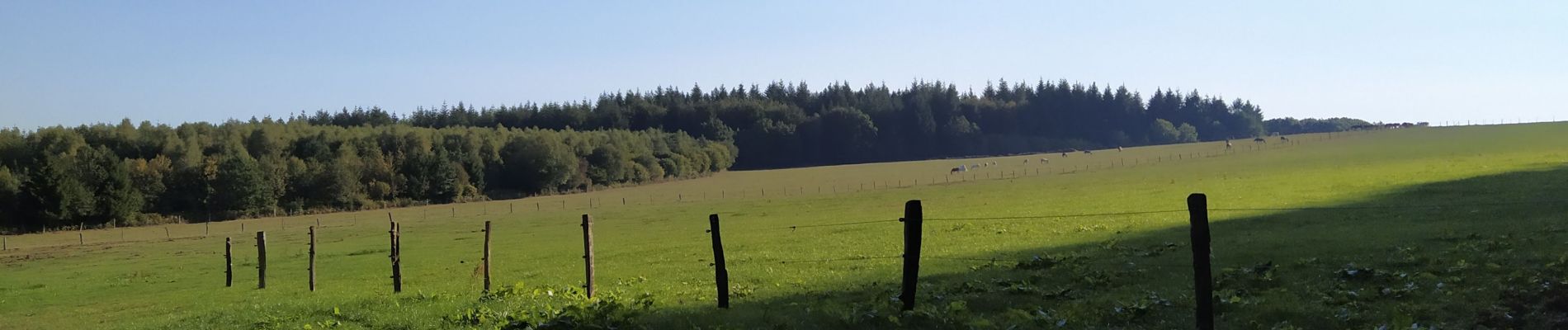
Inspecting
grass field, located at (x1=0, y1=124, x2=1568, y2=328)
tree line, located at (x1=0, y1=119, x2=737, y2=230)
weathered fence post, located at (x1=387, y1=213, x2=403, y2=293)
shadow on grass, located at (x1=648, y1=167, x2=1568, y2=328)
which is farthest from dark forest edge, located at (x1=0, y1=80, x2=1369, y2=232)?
shadow on grass, located at (x1=648, y1=167, x2=1568, y2=328)

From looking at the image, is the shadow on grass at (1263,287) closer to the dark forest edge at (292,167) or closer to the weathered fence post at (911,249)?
the weathered fence post at (911,249)

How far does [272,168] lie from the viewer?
349ft

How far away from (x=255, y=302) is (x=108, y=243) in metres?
57.2

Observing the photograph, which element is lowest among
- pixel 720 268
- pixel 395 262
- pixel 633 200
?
pixel 633 200

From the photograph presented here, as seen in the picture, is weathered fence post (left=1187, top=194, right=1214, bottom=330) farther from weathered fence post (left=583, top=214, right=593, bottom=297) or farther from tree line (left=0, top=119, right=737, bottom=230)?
tree line (left=0, top=119, right=737, bottom=230)

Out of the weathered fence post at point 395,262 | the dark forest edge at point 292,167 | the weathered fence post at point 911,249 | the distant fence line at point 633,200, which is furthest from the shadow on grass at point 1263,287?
the dark forest edge at point 292,167

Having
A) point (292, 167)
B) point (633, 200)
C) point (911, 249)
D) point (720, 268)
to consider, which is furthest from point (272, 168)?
point (911, 249)

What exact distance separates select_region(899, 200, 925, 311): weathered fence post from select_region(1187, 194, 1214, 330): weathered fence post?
3520 mm

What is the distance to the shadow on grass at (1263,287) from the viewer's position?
1408 cm

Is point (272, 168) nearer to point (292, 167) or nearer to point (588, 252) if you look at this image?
point (292, 167)

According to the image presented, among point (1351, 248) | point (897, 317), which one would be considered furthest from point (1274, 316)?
point (1351, 248)

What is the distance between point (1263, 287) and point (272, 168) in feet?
351

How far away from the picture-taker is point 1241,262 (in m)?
22.1

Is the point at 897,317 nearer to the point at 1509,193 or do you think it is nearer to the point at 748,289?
the point at 748,289
